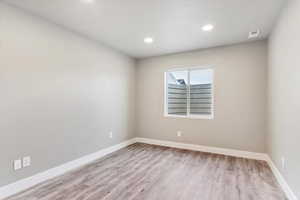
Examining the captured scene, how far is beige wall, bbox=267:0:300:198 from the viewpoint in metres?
1.73

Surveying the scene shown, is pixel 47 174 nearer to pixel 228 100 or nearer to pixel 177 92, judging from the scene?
pixel 177 92

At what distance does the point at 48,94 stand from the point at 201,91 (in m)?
3.39

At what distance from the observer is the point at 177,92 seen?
4539 millimetres

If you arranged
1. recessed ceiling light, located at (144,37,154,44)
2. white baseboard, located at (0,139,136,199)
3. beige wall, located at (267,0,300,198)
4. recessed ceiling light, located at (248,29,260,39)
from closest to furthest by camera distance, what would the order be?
beige wall, located at (267,0,300,198) < white baseboard, located at (0,139,136,199) < recessed ceiling light, located at (248,29,260,39) < recessed ceiling light, located at (144,37,154,44)

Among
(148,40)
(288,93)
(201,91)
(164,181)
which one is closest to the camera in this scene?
(288,93)

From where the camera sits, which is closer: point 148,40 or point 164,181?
point 164,181

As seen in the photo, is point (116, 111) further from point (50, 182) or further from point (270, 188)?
point (270, 188)

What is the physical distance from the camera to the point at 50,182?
7.81ft

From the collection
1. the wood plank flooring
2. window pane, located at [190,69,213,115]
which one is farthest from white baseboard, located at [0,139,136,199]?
window pane, located at [190,69,213,115]

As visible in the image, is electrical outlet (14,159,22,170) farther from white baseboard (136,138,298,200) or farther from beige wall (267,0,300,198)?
beige wall (267,0,300,198)

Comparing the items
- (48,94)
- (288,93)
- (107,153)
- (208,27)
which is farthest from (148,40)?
(107,153)

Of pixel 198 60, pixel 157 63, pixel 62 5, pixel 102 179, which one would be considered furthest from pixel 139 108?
pixel 62 5

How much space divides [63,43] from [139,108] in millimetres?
2702

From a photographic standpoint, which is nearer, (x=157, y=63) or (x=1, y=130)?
(x=1, y=130)
